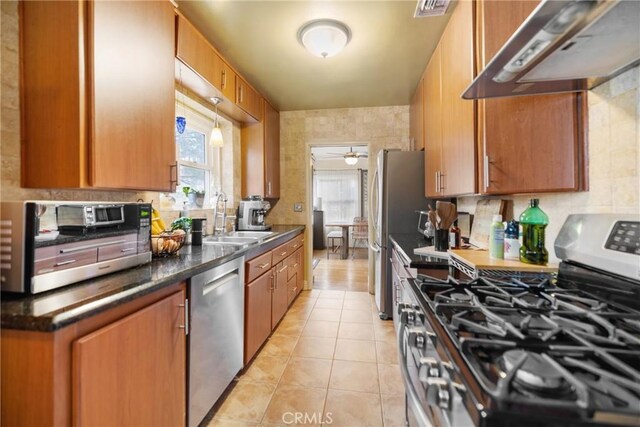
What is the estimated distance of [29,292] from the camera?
887 millimetres

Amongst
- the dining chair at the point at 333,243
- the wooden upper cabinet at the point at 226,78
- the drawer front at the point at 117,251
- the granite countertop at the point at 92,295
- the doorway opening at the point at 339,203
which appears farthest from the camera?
the doorway opening at the point at 339,203

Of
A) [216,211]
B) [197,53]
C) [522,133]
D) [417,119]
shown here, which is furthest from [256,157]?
[522,133]

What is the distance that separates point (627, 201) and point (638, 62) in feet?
1.56

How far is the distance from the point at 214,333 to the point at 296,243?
6.20 feet

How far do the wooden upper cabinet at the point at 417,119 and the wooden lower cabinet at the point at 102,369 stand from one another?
2581mm

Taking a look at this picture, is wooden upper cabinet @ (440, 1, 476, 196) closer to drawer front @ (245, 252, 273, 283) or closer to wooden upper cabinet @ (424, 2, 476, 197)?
wooden upper cabinet @ (424, 2, 476, 197)

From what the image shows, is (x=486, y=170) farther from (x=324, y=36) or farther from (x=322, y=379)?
(x=322, y=379)

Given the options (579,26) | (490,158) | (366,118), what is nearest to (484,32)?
(490,158)

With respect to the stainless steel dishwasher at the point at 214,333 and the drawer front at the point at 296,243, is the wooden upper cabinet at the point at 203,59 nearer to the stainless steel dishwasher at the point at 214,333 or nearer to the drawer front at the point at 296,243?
the stainless steel dishwasher at the point at 214,333

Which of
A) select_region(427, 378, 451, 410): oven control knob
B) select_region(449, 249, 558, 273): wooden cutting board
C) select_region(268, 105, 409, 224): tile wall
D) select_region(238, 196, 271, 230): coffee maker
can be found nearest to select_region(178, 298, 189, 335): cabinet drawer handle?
select_region(427, 378, 451, 410): oven control knob

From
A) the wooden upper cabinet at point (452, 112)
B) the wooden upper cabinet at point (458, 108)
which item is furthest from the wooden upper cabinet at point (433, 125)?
the wooden upper cabinet at point (458, 108)

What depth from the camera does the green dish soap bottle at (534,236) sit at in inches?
51.1

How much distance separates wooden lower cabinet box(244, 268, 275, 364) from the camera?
1975mm

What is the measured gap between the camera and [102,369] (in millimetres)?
899
